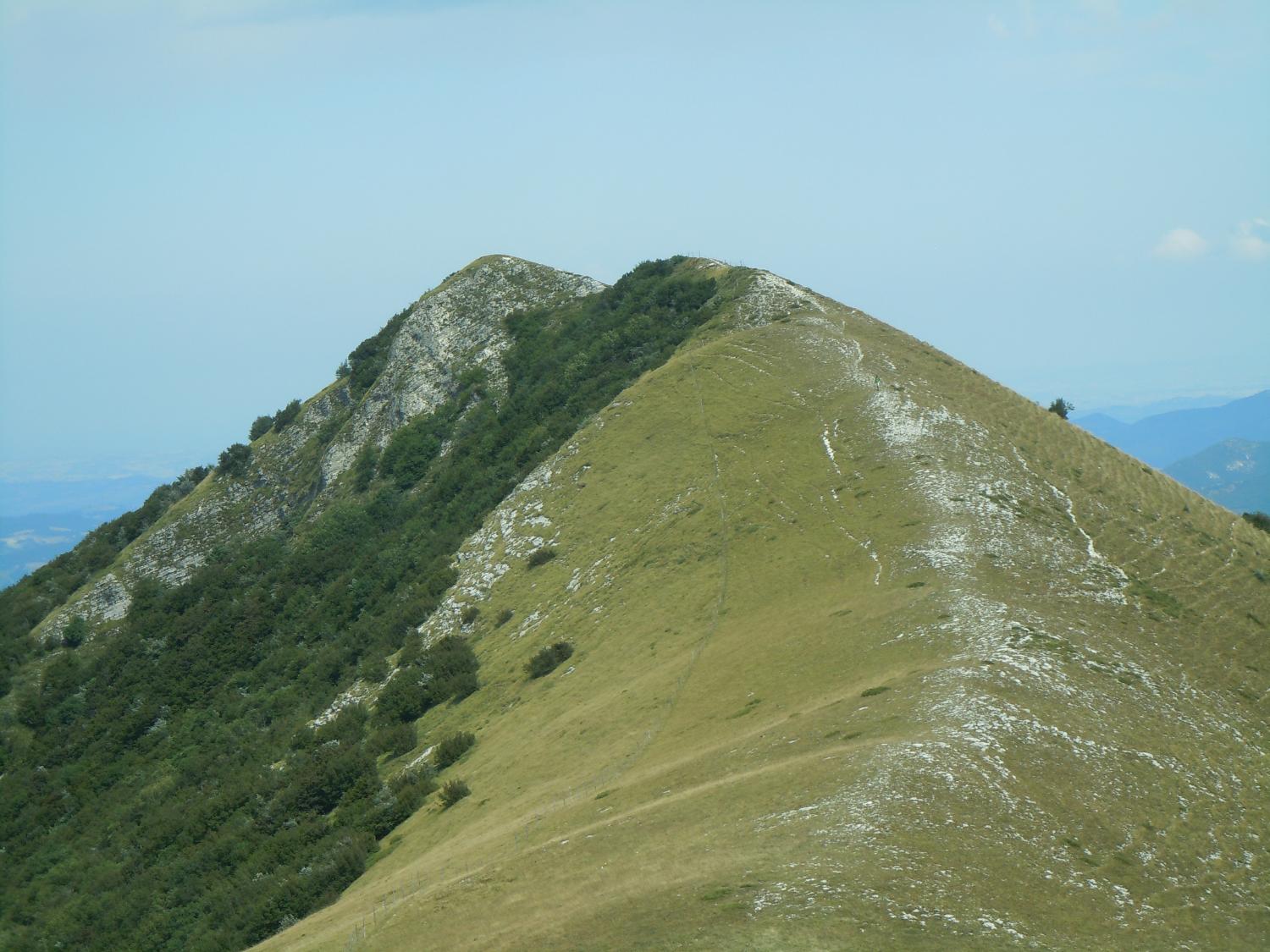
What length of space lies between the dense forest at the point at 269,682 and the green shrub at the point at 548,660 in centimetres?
423

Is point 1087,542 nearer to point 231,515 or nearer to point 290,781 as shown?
point 290,781

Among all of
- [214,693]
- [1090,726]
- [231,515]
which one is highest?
[231,515]

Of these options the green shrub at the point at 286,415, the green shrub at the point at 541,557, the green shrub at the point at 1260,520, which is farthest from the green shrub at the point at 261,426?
the green shrub at the point at 1260,520

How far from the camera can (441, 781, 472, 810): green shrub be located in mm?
37875

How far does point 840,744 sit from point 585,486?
3423 cm

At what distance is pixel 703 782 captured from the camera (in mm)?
28469

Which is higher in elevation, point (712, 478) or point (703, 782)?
point (712, 478)

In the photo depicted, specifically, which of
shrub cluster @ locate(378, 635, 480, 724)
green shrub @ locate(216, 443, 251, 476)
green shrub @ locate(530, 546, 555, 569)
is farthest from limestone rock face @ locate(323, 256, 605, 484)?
shrub cluster @ locate(378, 635, 480, 724)

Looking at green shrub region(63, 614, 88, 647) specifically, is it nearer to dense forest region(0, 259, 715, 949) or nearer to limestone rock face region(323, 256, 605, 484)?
dense forest region(0, 259, 715, 949)

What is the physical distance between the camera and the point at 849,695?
Result: 31.6m

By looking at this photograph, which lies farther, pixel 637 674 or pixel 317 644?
pixel 317 644

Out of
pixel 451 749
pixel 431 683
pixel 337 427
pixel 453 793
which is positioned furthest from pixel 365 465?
pixel 453 793

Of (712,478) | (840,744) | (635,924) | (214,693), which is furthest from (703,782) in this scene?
(214,693)

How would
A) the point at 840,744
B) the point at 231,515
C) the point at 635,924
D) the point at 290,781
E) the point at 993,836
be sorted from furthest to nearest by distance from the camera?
the point at 231,515, the point at 290,781, the point at 840,744, the point at 993,836, the point at 635,924
